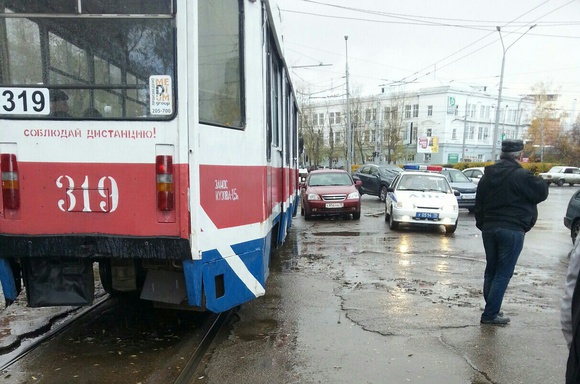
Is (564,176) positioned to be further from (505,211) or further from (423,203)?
(505,211)

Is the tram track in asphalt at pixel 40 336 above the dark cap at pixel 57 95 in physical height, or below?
below

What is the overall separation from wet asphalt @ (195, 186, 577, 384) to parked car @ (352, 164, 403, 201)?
41.6 feet

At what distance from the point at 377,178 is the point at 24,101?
19.8 meters

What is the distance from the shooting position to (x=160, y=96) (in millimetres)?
3541

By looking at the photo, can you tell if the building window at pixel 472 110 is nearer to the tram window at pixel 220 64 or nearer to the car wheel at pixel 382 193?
the car wheel at pixel 382 193

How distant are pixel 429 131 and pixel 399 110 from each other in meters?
8.18

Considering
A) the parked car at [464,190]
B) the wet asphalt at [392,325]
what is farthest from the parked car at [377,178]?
the wet asphalt at [392,325]

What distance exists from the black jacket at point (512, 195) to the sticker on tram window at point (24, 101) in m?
4.35

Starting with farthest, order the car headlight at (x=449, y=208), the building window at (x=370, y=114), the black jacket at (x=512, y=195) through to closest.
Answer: the building window at (x=370, y=114) < the car headlight at (x=449, y=208) < the black jacket at (x=512, y=195)

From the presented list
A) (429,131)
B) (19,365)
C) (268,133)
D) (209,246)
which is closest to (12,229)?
(19,365)

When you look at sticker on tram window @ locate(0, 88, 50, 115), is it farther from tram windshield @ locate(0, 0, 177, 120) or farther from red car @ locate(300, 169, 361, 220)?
red car @ locate(300, 169, 361, 220)

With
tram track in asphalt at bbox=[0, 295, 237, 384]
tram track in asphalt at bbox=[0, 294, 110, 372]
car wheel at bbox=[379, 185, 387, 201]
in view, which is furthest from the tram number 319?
car wheel at bbox=[379, 185, 387, 201]

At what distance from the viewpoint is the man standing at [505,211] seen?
474cm

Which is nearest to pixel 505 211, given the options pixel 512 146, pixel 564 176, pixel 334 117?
pixel 512 146
